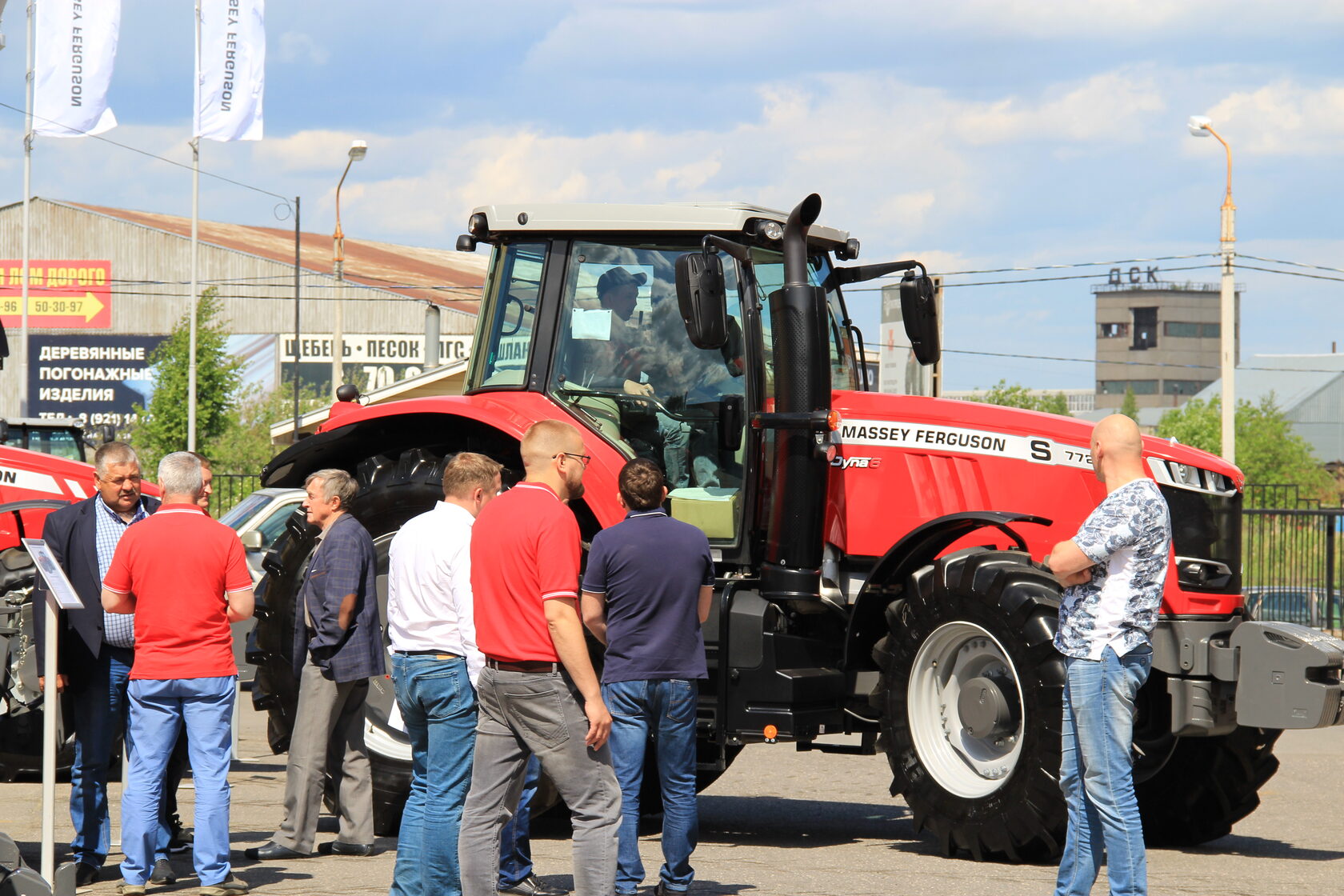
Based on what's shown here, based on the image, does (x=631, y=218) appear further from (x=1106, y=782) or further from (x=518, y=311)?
(x=1106, y=782)

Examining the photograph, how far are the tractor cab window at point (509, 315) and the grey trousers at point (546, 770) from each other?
9.51ft

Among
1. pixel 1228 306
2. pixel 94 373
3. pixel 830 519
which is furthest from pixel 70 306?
pixel 830 519

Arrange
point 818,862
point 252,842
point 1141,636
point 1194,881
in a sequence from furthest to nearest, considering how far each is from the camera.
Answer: point 252,842, point 818,862, point 1194,881, point 1141,636

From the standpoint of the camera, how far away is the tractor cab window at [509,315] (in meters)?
7.98

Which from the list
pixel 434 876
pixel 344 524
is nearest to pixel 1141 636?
pixel 434 876

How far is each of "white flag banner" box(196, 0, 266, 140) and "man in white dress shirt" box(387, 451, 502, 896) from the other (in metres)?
24.1

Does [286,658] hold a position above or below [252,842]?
above

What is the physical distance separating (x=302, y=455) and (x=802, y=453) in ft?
9.18

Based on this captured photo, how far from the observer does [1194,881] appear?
21.6ft

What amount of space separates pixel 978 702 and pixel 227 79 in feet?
81.9

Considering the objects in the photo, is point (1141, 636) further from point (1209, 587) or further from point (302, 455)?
point (302, 455)

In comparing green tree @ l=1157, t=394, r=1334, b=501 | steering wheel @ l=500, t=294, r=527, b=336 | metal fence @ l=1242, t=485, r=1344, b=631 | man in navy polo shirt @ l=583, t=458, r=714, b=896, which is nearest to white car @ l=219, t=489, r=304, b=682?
steering wheel @ l=500, t=294, r=527, b=336

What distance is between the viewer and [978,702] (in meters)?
6.96

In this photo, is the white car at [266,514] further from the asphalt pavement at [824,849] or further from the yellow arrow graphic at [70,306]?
the yellow arrow graphic at [70,306]
